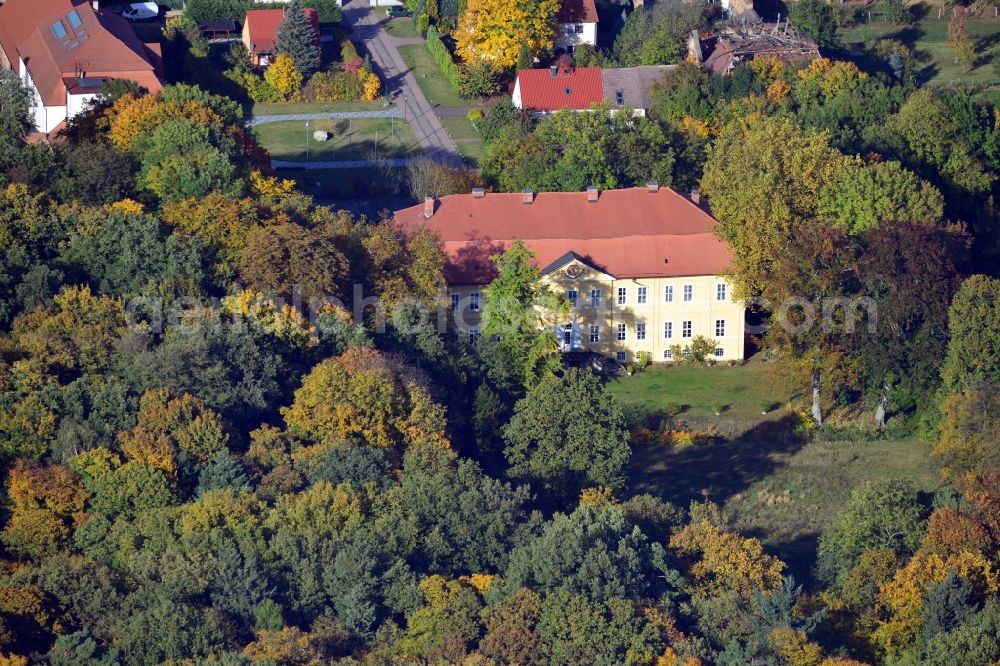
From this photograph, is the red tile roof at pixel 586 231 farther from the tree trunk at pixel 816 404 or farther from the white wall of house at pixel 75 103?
the white wall of house at pixel 75 103

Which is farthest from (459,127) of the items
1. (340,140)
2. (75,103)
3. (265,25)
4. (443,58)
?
(75,103)

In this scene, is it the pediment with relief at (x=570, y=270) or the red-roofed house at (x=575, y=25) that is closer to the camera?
the pediment with relief at (x=570, y=270)

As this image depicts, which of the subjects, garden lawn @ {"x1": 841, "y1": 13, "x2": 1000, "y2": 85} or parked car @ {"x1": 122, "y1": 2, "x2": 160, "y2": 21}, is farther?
parked car @ {"x1": 122, "y1": 2, "x2": 160, "y2": 21}

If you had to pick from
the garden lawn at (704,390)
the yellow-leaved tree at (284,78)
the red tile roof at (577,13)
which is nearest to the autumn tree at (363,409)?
the garden lawn at (704,390)

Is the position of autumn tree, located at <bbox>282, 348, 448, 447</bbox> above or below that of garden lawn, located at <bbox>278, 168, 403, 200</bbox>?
below

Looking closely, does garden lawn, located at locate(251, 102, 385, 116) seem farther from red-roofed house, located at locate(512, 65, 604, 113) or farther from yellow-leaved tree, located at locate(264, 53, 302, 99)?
red-roofed house, located at locate(512, 65, 604, 113)

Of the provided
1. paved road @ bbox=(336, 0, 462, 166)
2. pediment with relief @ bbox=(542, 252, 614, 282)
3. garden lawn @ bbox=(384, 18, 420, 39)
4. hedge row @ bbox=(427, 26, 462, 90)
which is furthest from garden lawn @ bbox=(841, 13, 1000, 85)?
pediment with relief @ bbox=(542, 252, 614, 282)

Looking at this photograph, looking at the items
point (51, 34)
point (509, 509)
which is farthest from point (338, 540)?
point (51, 34)
